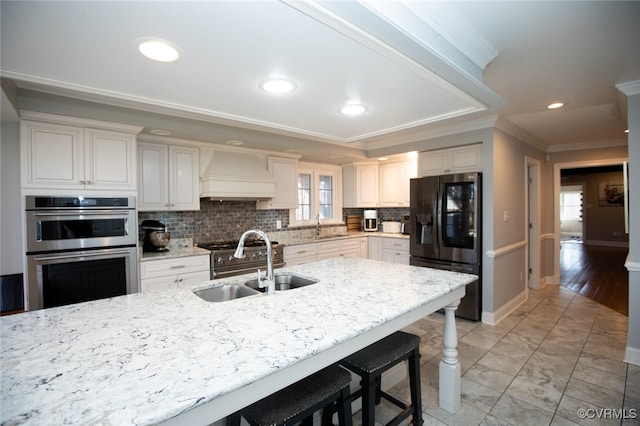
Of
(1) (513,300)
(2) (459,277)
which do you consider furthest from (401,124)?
(1) (513,300)

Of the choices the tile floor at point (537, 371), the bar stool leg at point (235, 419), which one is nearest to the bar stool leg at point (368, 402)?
the tile floor at point (537, 371)

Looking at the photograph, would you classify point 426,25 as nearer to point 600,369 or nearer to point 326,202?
point 600,369

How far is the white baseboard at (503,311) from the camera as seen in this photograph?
11.5ft

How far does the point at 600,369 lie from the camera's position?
253cm

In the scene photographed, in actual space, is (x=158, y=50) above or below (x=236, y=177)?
above

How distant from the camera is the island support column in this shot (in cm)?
202

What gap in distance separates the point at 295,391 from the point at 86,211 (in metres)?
2.41

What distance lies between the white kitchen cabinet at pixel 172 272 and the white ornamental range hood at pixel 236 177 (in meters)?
0.81

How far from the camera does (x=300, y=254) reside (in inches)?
170

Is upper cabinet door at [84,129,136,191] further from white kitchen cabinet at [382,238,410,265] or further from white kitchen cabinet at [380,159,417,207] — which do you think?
white kitchen cabinet at [380,159,417,207]

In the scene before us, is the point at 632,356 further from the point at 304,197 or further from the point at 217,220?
the point at 217,220

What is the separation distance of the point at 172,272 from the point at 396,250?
311cm

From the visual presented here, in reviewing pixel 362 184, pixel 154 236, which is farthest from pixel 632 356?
pixel 154 236

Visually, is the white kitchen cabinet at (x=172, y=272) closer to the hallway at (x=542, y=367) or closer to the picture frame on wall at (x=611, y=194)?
the hallway at (x=542, y=367)
